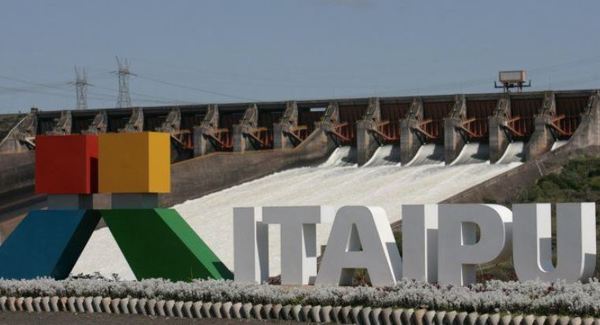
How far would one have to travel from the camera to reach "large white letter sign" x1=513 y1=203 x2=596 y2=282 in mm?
25078

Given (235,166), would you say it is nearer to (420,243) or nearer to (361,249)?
(361,249)

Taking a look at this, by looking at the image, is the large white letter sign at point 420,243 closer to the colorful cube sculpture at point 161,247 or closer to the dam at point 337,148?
the colorful cube sculpture at point 161,247

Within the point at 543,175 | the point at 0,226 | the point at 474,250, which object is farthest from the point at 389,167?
the point at 474,250

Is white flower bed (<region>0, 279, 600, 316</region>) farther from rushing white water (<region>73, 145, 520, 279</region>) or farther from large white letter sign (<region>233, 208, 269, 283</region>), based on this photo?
rushing white water (<region>73, 145, 520, 279</region>)

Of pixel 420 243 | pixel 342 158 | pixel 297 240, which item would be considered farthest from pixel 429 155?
pixel 420 243

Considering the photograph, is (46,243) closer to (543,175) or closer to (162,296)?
(162,296)

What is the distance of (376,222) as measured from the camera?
2731cm

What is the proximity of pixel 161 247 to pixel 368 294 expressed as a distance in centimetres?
665

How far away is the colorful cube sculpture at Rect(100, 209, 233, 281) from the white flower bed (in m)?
0.98

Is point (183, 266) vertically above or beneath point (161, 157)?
beneath

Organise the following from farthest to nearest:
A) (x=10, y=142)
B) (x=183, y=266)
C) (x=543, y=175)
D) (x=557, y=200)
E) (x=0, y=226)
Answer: (x=10, y=142) < (x=0, y=226) < (x=543, y=175) < (x=557, y=200) < (x=183, y=266)

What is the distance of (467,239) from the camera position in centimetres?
2677

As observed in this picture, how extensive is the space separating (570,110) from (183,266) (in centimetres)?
3344

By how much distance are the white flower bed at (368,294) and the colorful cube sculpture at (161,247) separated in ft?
3.22
